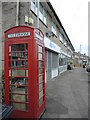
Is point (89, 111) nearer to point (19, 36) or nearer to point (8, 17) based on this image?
point (19, 36)

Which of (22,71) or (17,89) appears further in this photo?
(17,89)

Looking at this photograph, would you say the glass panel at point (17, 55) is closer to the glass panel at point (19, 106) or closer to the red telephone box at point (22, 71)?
the red telephone box at point (22, 71)

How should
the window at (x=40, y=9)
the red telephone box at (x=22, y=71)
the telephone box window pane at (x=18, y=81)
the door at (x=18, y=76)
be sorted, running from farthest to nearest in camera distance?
the window at (x=40, y=9) < the telephone box window pane at (x=18, y=81) < the door at (x=18, y=76) < the red telephone box at (x=22, y=71)

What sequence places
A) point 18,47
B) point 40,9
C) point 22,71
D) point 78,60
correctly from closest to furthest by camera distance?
point 22,71
point 18,47
point 40,9
point 78,60

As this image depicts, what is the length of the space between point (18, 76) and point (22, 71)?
0.64 feet

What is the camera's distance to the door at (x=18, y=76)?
310cm

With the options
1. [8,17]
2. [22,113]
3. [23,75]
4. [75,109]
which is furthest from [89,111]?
[8,17]

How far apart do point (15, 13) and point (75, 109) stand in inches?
200

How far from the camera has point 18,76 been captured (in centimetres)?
318

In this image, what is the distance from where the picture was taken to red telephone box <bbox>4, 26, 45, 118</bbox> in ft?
9.78

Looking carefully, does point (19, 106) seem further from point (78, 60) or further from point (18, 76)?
point (78, 60)

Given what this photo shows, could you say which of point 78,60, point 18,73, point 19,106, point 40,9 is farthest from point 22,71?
point 78,60

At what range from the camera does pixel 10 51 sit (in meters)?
3.25

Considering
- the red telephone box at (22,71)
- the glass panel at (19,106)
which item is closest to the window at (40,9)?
the red telephone box at (22,71)
